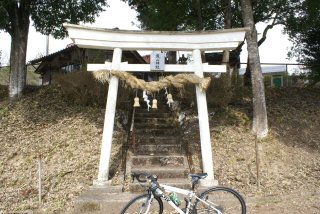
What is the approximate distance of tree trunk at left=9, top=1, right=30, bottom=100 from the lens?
44.1 ft

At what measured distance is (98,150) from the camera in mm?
9461

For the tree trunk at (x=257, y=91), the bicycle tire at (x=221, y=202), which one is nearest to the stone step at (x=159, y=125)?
the tree trunk at (x=257, y=91)

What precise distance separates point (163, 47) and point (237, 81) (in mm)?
6161

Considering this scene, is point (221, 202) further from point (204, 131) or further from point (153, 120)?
point (153, 120)

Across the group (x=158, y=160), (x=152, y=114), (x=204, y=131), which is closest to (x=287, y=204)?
(x=204, y=131)

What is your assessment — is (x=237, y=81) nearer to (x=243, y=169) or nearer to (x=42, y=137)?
(x=243, y=169)

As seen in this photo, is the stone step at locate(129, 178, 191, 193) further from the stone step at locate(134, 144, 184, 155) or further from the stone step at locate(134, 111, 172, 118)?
the stone step at locate(134, 111, 172, 118)

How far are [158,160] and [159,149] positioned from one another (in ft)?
1.89

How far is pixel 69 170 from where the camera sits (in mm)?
8672

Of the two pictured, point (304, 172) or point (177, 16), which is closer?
point (304, 172)

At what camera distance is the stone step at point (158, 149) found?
928 centimetres

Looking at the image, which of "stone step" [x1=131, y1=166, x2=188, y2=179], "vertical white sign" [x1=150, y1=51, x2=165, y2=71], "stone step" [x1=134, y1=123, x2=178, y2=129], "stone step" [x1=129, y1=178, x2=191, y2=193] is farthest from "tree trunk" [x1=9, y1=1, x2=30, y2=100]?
"stone step" [x1=129, y1=178, x2=191, y2=193]

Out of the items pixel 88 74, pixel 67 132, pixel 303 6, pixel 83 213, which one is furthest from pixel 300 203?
pixel 303 6

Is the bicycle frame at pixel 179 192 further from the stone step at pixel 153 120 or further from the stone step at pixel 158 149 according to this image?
the stone step at pixel 153 120
